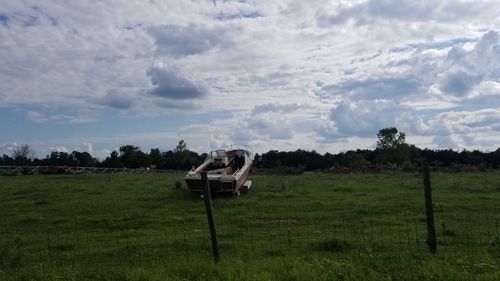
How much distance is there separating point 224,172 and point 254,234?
13.3 m

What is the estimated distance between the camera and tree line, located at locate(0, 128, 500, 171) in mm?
72750

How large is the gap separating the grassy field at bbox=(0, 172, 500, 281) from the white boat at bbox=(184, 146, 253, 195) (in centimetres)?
82

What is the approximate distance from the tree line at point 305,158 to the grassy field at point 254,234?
35.7m

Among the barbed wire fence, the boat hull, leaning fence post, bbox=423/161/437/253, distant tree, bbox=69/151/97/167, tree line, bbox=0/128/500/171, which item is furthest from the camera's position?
distant tree, bbox=69/151/97/167

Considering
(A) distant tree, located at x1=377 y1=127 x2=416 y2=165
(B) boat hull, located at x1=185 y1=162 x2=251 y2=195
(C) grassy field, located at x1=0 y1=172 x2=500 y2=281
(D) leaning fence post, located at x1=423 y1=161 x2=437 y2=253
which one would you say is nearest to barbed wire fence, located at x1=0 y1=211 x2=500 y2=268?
(C) grassy field, located at x1=0 y1=172 x2=500 y2=281

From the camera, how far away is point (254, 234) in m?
15.4

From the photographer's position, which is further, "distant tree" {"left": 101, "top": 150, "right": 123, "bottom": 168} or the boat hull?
"distant tree" {"left": 101, "top": 150, "right": 123, "bottom": 168}

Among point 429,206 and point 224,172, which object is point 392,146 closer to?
point 224,172

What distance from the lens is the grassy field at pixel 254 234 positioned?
9.04 metres

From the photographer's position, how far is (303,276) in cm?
848

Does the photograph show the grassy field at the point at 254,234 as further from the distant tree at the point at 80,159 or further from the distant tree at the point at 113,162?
the distant tree at the point at 80,159

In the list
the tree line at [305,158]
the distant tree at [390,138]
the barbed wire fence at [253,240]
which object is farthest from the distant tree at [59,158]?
the barbed wire fence at [253,240]

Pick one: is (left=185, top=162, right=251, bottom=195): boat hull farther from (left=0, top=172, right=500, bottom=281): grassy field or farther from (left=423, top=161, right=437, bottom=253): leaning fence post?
(left=423, top=161, right=437, bottom=253): leaning fence post

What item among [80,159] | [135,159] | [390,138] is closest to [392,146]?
[390,138]
